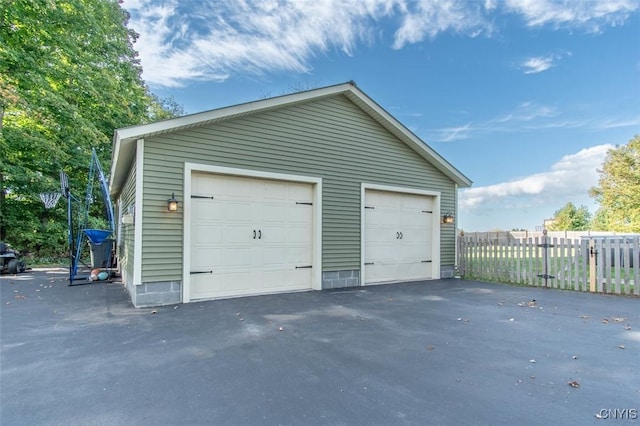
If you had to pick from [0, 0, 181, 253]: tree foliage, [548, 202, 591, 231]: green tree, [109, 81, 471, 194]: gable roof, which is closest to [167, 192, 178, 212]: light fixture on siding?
[109, 81, 471, 194]: gable roof

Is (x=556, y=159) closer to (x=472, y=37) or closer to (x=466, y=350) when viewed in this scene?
(x=472, y=37)

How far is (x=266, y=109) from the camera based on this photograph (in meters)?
5.93

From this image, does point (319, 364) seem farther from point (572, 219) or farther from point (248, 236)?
point (572, 219)

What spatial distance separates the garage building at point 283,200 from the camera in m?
5.04

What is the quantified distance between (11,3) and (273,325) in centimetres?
1236

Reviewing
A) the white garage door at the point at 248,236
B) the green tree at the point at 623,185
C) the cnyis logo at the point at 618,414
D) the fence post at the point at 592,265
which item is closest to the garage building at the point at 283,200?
the white garage door at the point at 248,236

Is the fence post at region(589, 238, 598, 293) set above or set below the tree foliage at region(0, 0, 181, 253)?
below

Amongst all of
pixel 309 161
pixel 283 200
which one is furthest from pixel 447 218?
pixel 283 200

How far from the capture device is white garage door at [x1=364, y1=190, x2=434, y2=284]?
285 inches

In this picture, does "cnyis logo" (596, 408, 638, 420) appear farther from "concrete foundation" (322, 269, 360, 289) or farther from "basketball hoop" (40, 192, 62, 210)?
"basketball hoop" (40, 192, 62, 210)

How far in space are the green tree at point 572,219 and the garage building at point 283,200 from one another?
107 feet

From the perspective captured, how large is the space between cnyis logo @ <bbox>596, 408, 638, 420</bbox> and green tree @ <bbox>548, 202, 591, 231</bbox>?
37.3 m

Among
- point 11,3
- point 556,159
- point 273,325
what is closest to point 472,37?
point 273,325

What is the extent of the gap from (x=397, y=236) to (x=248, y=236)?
12.1ft
